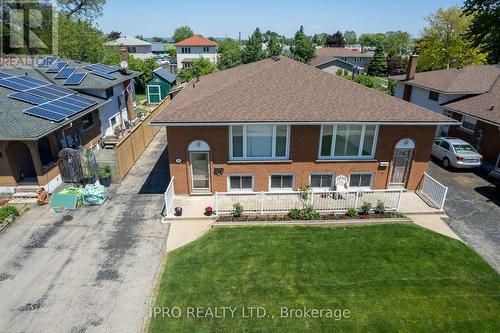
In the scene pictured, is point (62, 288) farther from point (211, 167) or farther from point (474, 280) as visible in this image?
point (474, 280)

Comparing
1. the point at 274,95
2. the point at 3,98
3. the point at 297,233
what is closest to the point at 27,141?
the point at 3,98

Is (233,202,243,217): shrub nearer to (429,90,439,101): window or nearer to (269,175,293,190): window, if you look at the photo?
(269,175,293,190): window

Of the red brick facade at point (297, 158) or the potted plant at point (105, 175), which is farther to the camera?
the potted plant at point (105, 175)

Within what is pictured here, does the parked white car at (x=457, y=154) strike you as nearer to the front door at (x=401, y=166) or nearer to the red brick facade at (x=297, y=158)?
the red brick facade at (x=297, y=158)

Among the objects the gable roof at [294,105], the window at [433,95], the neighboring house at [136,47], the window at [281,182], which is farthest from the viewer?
the neighboring house at [136,47]

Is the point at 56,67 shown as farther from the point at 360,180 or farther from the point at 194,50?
the point at 194,50

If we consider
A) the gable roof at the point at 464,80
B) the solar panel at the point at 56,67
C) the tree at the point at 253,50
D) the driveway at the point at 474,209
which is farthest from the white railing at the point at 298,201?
the tree at the point at 253,50

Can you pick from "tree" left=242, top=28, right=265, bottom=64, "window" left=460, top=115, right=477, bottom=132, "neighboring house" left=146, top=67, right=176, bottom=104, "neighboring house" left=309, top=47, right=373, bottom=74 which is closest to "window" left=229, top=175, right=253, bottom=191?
"window" left=460, top=115, right=477, bottom=132
